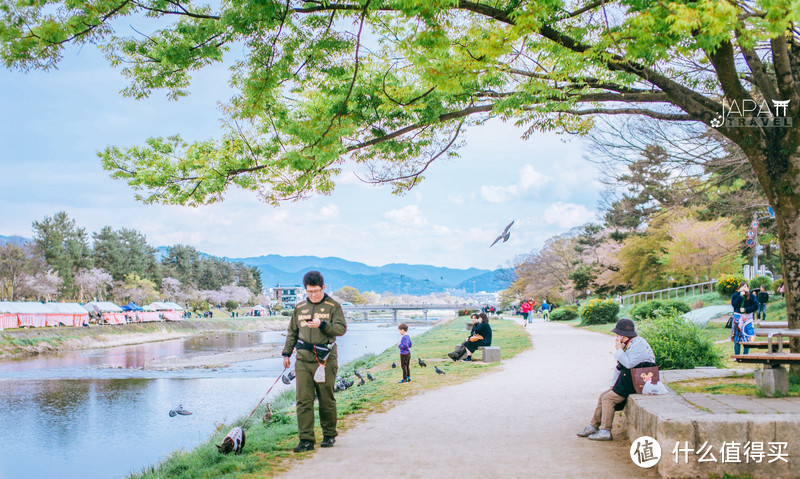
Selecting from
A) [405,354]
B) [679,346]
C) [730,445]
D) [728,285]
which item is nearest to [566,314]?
[728,285]

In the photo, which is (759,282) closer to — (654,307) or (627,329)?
(654,307)

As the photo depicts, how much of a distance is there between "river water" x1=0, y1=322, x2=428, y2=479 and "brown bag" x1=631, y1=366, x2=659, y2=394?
8169mm

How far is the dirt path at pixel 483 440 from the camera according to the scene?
18.2 feet

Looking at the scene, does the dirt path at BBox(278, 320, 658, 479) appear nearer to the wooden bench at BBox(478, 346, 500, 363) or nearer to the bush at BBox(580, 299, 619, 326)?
→ the wooden bench at BBox(478, 346, 500, 363)

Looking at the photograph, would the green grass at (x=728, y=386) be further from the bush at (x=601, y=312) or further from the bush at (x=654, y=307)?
the bush at (x=601, y=312)

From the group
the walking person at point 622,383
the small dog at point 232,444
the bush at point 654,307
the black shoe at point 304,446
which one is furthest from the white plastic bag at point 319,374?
the bush at point 654,307

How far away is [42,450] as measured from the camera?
13156mm

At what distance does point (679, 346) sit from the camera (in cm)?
1040

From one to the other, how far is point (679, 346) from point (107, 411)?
1614 cm

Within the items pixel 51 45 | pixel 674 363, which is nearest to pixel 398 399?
Result: pixel 674 363

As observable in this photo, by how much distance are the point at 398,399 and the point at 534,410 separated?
8.19 feet

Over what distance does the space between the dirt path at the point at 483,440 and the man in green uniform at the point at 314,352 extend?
304mm

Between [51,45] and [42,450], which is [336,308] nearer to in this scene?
[51,45]

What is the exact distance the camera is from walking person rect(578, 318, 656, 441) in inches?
261
